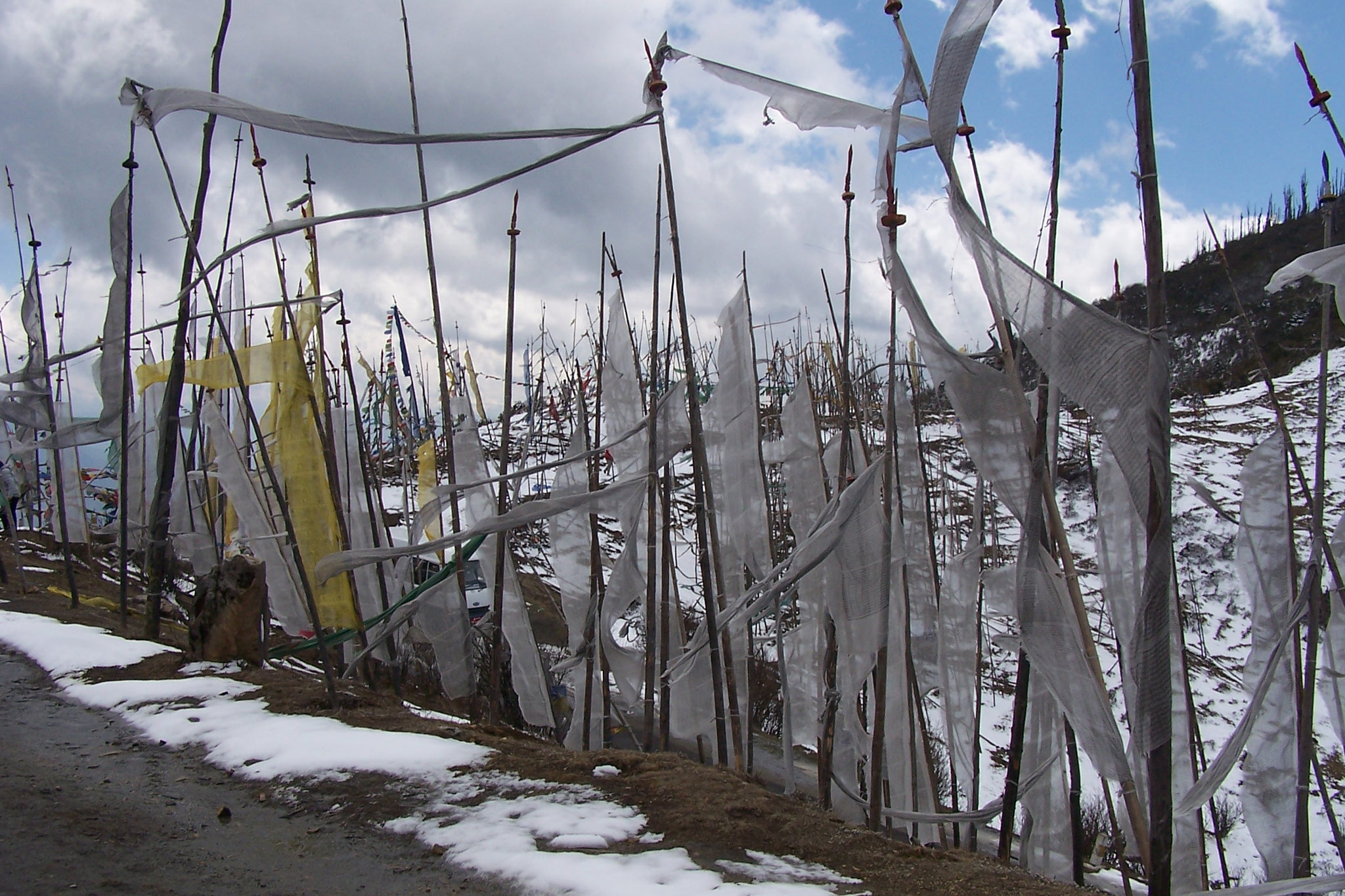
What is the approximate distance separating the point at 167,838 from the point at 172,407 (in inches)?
84.0

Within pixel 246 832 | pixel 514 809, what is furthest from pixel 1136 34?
pixel 246 832

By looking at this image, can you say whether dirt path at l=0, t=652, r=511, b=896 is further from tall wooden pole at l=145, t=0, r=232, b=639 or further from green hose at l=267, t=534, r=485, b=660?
tall wooden pole at l=145, t=0, r=232, b=639

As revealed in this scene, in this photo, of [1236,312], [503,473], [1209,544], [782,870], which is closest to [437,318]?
[503,473]

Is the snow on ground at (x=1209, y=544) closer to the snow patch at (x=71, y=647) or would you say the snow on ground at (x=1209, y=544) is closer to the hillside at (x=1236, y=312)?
the hillside at (x=1236, y=312)

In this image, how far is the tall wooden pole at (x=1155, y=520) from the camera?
1548 mm

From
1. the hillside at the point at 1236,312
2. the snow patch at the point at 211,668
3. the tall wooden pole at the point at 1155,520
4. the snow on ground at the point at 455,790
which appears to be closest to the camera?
the tall wooden pole at the point at 1155,520

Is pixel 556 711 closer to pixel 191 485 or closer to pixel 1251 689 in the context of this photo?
pixel 191 485

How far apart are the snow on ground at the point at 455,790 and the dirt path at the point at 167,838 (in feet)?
0.29

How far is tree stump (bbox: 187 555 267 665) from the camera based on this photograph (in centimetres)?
335

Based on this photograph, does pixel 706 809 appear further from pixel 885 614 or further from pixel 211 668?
pixel 211 668

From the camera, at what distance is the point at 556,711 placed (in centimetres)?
476

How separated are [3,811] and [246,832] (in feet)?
1.66

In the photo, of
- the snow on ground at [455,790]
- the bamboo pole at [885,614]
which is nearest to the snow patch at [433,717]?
the snow on ground at [455,790]

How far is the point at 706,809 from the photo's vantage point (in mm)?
1976
